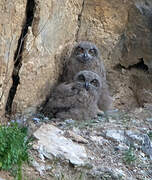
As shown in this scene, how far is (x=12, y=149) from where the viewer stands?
15.0 feet

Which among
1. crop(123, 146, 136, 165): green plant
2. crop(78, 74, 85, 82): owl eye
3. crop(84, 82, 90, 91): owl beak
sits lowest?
crop(123, 146, 136, 165): green plant

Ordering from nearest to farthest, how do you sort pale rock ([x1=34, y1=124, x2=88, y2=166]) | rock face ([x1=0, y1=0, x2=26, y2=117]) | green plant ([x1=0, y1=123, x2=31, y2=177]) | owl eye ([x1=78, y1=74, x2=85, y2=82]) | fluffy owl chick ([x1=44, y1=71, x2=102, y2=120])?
green plant ([x1=0, y1=123, x2=31, y2=177]) → pale rock ([x1=34, y1=124, x2=88, y2=166]) → rock face ([x1=0, y1=0, x2=26, y2=117]) → fluffy owl chick ([x1=44, y1=71, x2=102, y2=120]) → owl eye ([x1=78, y1=74, x2=85, y2=82])

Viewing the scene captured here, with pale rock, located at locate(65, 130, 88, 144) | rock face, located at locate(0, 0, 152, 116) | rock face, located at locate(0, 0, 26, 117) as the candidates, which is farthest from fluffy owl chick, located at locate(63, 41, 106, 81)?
pale rock, located at locate(65, 130, 88, 144)

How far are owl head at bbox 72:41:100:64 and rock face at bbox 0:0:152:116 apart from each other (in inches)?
6.5

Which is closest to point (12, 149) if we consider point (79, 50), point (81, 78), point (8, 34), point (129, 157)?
point (129, 157)

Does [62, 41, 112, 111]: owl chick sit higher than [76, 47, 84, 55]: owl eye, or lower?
lower

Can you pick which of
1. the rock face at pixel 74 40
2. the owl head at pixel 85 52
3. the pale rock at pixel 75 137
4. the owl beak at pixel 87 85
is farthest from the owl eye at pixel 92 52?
the pale rock at pixel 75 137

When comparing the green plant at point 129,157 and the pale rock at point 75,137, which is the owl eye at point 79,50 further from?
the green plant at point 129,157

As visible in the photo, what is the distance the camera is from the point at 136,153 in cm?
589

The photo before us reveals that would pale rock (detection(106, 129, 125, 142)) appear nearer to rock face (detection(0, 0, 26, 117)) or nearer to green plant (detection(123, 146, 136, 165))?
green plant (detection(123, 146, 136, 165))

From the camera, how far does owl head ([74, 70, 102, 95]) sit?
24.4 ft

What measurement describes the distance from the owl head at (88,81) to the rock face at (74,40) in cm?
42

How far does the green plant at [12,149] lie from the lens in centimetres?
453

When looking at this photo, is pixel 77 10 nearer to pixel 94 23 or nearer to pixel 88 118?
pixel 94 23
